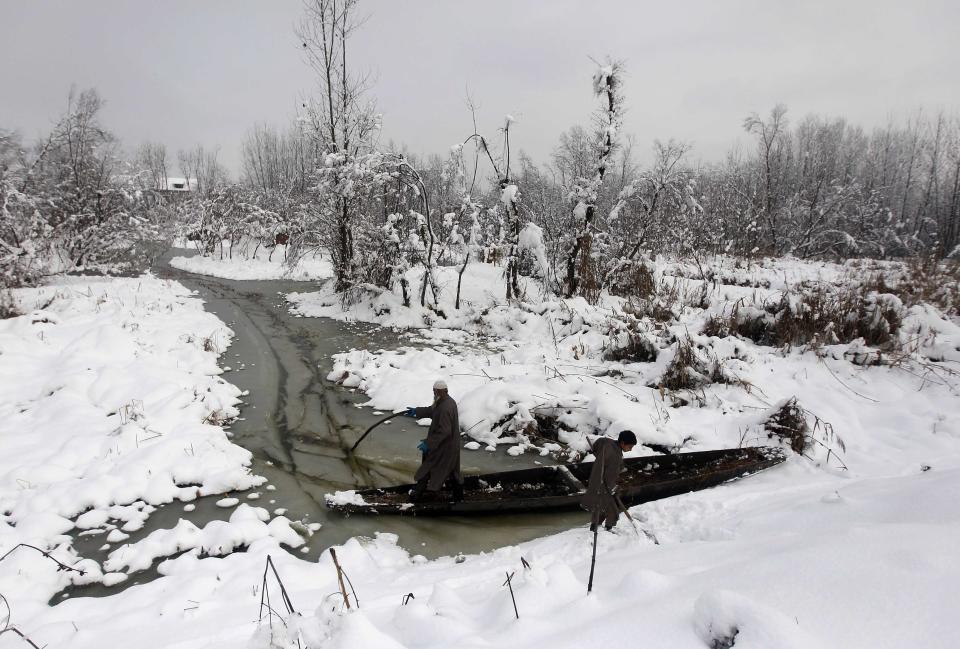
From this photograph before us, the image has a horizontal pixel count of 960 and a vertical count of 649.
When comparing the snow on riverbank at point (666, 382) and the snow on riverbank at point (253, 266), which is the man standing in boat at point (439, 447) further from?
the snow on riverbank at point (253, 266)

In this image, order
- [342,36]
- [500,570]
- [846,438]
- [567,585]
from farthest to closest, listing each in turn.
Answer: [342,36], [846,438], [500,570], [567,585]

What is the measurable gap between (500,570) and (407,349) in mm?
8556

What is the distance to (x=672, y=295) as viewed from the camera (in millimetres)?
13078

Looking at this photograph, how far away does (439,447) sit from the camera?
574 centimetres

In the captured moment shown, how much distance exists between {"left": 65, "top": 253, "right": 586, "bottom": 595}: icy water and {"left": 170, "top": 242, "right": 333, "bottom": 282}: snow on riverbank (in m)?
12.4

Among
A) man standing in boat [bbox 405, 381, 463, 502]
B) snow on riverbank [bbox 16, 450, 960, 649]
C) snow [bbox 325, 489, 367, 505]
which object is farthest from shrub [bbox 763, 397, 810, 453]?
snow [bbox 325, 489, 367, 505]

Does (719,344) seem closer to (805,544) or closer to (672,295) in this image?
(672,295)

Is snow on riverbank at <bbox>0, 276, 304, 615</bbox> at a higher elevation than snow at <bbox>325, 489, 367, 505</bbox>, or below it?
higher

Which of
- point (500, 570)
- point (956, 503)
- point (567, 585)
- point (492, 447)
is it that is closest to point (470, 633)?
point (567, 585)

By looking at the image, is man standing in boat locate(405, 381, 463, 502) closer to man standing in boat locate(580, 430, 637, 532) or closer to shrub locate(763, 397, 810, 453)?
man standing in boat locate(580, 430, 637, 532)

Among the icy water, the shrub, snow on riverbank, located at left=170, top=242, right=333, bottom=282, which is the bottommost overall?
the icy water

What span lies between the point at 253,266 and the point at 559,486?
2830cm

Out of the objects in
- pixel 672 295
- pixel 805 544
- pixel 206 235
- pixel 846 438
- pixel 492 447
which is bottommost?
pixel 492 447

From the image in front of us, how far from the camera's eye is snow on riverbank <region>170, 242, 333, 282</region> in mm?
26719
